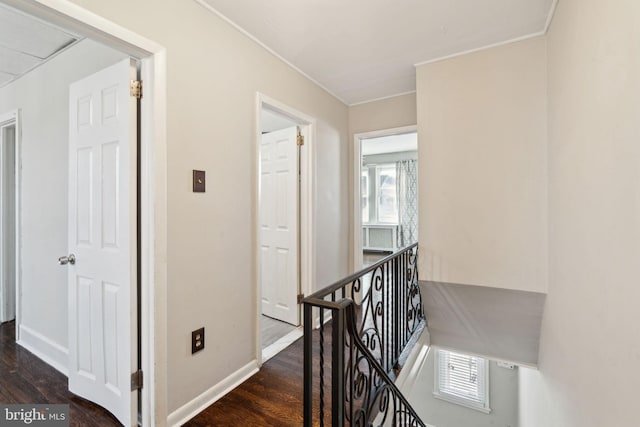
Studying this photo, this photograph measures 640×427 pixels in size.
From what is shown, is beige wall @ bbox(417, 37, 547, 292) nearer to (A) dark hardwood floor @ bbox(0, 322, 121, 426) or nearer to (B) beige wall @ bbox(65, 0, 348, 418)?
(B) beige wall @ bbox(65, 0, 348, 418)

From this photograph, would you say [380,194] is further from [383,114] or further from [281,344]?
[281,344]

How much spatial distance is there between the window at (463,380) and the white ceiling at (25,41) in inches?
239

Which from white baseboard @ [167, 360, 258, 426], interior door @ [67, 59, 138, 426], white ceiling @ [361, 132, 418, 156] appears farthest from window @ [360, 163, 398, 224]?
interior door @ [67, 59, 138, 426]

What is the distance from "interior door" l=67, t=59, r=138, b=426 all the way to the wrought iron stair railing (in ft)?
3.58

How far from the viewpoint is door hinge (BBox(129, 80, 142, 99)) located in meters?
1.59

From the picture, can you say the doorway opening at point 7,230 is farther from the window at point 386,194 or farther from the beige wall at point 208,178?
the window at point 386,194

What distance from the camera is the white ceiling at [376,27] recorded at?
73.0 inches

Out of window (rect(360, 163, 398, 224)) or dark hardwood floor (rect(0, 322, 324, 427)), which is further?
window (rect(360, 163, 398, 224))

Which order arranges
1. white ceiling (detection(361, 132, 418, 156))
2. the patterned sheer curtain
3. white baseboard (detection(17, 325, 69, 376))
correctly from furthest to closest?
the patterned sheer curtain → white ceiling (detection(361, 132, 418, 156)) → white baseboard (detection(17, 325, 69, 376))

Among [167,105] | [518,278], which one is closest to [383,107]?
[518,278]

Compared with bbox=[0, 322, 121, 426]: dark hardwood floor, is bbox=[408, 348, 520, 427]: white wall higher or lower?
lower

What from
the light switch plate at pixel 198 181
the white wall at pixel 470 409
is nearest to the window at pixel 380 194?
the white wall at pixel 470 409

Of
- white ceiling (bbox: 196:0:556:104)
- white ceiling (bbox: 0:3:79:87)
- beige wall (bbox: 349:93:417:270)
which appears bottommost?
beige wall (bbox: 349:93:417:270)

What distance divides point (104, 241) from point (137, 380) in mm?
809
